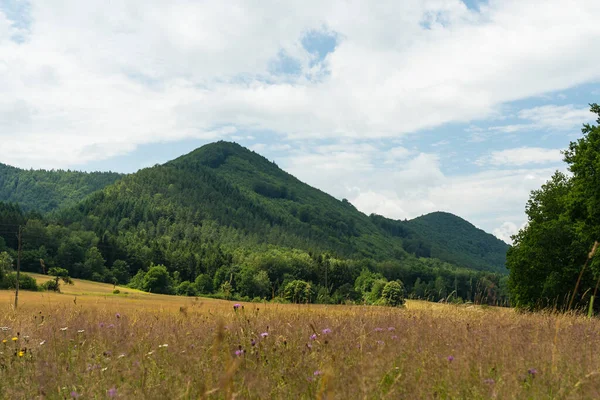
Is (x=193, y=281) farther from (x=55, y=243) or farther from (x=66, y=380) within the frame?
(x=66, y=380)

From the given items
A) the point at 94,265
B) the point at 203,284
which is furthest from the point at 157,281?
the point at 94,265

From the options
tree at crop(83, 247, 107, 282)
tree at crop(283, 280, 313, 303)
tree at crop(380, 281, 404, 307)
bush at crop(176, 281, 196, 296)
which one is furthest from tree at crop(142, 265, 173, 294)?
tree at crop(283, 280, 313, 303)

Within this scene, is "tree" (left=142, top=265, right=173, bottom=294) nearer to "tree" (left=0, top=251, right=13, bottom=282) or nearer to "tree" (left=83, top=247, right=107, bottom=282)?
"tree" (left=83, top=247, right=107, bottom=282)

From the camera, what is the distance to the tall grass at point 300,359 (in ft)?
13.3

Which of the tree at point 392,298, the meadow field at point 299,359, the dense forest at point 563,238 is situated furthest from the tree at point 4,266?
the meadow field at point 299,359

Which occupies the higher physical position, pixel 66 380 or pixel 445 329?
pixel 445 329

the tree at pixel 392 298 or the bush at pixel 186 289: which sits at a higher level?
the tree at pixel 392 298

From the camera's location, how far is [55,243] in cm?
15512

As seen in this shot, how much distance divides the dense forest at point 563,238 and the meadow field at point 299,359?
88.6ft

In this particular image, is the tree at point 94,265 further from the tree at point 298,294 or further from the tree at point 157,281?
the tree at point 298,294

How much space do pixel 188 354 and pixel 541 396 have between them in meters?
3.40

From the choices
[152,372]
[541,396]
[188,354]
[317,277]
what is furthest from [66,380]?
[317,277]

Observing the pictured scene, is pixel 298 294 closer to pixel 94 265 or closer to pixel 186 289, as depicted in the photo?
pixel 186 289

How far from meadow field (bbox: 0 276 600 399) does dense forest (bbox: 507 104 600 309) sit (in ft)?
88.6
